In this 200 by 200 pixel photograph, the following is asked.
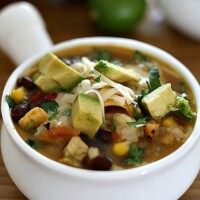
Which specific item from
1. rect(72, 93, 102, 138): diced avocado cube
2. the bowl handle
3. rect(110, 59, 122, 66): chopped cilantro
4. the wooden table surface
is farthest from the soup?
the wooden table surface

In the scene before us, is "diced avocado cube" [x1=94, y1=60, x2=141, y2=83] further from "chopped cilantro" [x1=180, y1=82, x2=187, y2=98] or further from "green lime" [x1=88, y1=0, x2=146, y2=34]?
"green lime" [x1=88, y1=0, x2=146, y2=34]

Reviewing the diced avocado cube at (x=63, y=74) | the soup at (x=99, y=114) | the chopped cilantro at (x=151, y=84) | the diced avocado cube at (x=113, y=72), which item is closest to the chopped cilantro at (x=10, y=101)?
the soup at (x=99, y=114)

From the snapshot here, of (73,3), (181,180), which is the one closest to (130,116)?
(181,180)

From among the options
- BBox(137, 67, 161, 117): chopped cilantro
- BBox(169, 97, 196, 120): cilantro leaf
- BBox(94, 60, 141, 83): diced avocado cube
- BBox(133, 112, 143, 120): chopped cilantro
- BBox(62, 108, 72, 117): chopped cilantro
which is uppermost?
BBox(94, 60, 141, 83): diced avocado cube

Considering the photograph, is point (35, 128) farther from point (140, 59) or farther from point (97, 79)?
point (140, 59)

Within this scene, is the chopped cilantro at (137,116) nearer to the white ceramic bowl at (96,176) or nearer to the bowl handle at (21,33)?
the white ceramic bowl at (96,176)

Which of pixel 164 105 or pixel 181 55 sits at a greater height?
pixel 164 105

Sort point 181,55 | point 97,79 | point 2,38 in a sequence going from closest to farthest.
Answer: point 97,79
point 2,38
point 181,55
